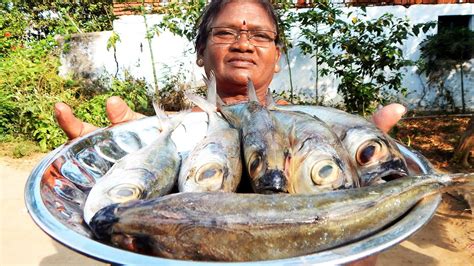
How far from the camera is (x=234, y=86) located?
8.66ft

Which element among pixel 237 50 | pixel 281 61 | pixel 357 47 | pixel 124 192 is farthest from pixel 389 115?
pixel 281 61

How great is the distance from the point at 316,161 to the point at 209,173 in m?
0.35

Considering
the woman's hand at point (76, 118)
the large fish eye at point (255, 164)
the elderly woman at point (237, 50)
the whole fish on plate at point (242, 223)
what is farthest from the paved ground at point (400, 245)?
the whole fish on plate at point (242, 223)

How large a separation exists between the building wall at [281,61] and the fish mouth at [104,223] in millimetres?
7274

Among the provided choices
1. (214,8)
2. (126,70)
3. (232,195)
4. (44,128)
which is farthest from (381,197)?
(126,70)

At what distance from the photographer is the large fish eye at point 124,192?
146 cm

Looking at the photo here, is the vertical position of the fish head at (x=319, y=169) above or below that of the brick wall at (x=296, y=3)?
below

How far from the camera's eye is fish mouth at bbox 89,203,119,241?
3.91 ft

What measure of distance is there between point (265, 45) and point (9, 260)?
143 inches

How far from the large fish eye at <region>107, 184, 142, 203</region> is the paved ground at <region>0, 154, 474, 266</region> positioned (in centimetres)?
318

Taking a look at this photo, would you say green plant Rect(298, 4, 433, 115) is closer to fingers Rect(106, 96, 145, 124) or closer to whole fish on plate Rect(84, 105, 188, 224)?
fingers Rect(106, 96, 145, 124)

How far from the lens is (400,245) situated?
486 centimetres

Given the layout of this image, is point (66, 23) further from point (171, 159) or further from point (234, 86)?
point (171, 159)

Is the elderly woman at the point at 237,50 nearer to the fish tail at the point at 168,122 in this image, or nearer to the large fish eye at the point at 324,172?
the fish tail at the point at 168,122
